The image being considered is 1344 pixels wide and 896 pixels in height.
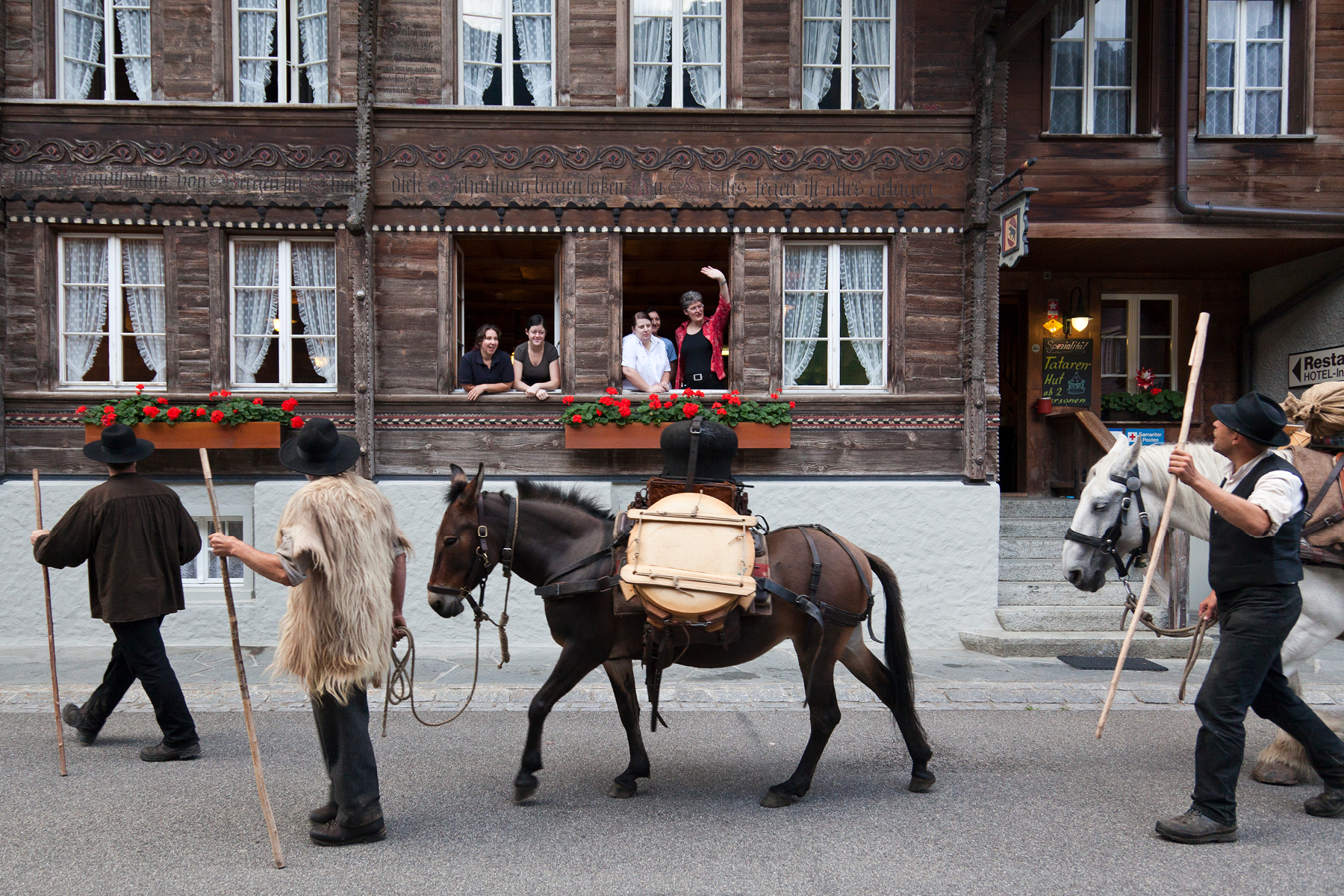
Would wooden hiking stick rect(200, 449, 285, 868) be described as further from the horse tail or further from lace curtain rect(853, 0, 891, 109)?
→ lace curtain rect(853, 0, 891, 109)

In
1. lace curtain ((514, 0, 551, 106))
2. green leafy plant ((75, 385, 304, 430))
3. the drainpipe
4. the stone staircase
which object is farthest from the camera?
the drainpipe

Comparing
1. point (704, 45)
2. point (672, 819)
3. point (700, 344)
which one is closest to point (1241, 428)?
point (672, 819)

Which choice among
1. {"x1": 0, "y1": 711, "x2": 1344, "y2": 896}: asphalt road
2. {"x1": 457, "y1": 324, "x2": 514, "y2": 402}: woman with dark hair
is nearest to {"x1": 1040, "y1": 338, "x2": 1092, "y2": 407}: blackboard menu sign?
{"x1": 0, "y1": 711, "x2": 1344, "y2": 896}: asphalt road

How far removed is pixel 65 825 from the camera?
4395mm

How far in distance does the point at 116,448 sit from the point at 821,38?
8.08 m

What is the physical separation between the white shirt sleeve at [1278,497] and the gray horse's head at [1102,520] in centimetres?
138

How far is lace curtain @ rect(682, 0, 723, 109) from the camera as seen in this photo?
9.90 m

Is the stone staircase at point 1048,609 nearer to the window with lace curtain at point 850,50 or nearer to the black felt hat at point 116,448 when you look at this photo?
the window with lace curtain at point 850,50

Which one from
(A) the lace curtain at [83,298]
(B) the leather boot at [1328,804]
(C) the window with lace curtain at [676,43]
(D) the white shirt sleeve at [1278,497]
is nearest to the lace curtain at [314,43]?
(A) the lace curtain at [83,298]

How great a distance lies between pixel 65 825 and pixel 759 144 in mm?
8351

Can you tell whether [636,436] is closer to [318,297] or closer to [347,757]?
[318,297]

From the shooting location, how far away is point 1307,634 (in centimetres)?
494

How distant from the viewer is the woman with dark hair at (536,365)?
31.8 ft

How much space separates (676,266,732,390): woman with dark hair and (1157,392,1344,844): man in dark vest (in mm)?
5886
